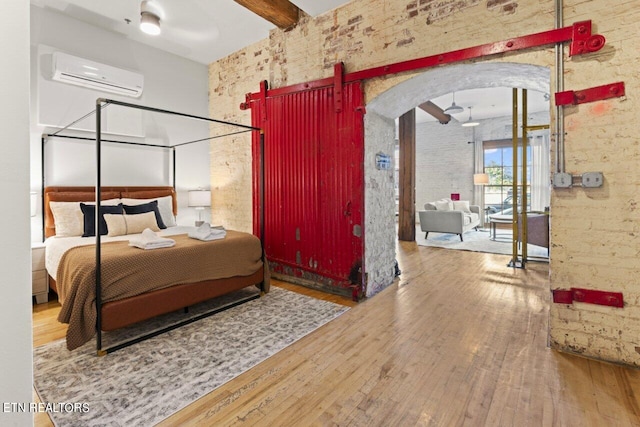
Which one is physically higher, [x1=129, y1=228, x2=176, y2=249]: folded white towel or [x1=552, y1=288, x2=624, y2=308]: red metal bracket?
[x1=129, y1=228, x2=176, y2=249]: folded white towel

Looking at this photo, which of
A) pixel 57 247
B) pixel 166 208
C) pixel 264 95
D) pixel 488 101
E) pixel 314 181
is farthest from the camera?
pixel 488 101

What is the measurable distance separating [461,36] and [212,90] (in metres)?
4.32

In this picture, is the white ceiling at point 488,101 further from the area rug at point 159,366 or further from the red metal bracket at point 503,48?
the area rug at point 159,366

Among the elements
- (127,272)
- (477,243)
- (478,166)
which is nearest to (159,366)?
(127,272)

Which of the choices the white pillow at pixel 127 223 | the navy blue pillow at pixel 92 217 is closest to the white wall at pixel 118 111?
the navy blue pillow at pixel 92 217

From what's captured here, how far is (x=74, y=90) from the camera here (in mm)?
4051

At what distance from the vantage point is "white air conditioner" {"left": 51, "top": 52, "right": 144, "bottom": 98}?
151 inches

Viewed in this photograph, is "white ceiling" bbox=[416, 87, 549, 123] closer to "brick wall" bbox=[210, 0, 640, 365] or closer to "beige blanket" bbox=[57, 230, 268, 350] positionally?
"brick wall" bbox=[210, 0, 640, 365]

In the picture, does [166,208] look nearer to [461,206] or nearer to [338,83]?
[338,83]

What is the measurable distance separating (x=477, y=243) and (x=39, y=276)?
24.5 feet

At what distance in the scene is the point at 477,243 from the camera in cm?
682

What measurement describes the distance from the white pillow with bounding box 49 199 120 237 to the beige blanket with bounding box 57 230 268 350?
1.17 metres

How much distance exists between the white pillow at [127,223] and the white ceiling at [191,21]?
8.56ft

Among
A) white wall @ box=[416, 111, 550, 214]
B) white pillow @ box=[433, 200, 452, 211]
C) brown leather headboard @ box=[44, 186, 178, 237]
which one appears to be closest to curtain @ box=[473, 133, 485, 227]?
white wall @ box=[416, 111, 550, 214]
